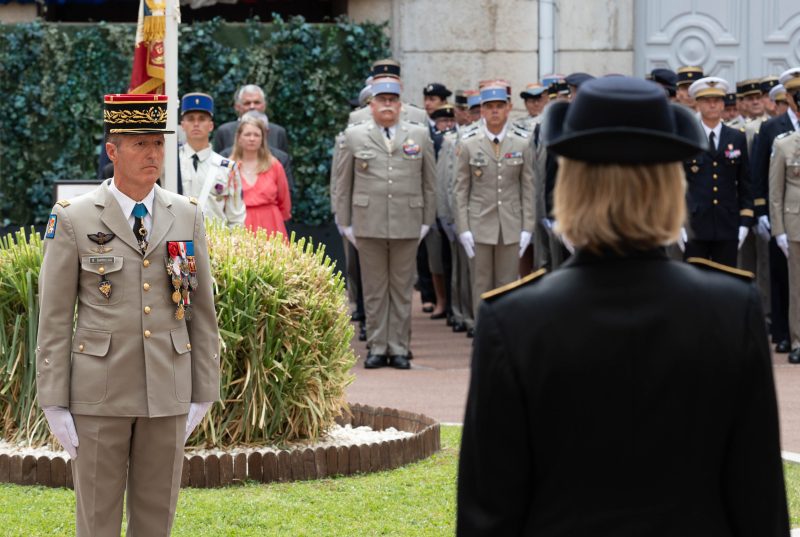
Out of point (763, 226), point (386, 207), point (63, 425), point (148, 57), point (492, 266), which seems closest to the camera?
point (63, 425)

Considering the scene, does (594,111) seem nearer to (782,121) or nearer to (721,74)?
(782,121)

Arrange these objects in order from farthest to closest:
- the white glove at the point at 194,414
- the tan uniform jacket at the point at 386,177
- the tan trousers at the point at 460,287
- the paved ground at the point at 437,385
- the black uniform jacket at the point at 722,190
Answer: the tan trousers at the point at 460,287
the black uniform jacket at the point at 722,190
the tan uniform jacket at the point at 386,177
the paved ground at the point at 437,385
the white glove at the point at 194,414

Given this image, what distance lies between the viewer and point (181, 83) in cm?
1633

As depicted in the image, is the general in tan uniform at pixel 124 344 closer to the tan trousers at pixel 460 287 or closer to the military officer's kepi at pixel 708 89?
the military officer's kepi at pixel 708 89

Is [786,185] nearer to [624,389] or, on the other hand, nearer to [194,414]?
[194,414]

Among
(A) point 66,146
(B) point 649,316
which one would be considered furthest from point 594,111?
(A) point 66,146

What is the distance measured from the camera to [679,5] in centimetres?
1736

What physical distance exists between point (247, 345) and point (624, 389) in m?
4.88

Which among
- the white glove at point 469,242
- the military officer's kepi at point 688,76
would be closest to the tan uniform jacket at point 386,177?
the white glove at point 469,242

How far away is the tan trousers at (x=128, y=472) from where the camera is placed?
451 centimetres

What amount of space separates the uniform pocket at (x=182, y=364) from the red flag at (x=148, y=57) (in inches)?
171

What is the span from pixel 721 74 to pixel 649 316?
1546 cm

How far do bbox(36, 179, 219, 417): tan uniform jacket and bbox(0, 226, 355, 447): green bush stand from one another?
8.06 feet

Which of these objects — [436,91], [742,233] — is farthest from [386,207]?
[436,91]
